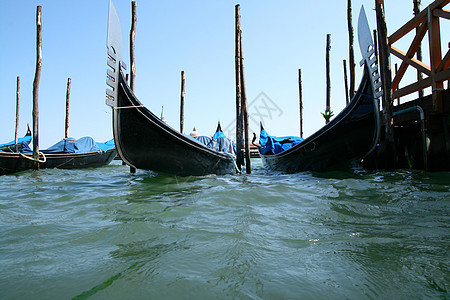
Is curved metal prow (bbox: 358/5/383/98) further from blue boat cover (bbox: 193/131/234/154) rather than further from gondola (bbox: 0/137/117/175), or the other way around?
gondola (bbox: 0/137/117/175)

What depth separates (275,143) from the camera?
24.4 feet

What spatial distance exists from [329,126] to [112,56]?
3683 millimetres

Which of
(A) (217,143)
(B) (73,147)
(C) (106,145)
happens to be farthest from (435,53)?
(C) (106,145)

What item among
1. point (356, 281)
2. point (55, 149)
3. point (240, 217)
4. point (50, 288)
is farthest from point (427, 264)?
point (55, 149)

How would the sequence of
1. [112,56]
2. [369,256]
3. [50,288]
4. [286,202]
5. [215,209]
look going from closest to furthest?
[50,288] → [369,256] → [215,209] → [286,202] → [112,56]

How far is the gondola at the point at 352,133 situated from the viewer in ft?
14.4

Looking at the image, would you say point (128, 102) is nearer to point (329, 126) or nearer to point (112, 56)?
point (112, 56)

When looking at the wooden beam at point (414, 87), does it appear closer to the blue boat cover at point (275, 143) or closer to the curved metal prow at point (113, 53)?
the blue boat cover at point (275, 143)

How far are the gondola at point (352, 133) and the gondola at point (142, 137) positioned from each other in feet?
5.98

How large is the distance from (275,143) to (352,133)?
2.57m

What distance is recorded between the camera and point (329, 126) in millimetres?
5117

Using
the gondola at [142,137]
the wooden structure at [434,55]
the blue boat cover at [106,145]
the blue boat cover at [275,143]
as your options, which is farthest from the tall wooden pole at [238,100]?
the blue boat cover at [106,145]

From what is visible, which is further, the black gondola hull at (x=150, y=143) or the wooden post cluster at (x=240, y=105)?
the wooden post cluster at (x=240, y=105)

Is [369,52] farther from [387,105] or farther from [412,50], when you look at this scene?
[412,50]
